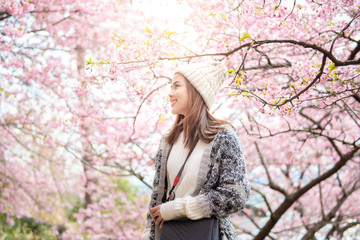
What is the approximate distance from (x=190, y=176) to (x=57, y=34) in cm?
538

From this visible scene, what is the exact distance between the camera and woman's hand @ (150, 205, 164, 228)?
167 centimetres

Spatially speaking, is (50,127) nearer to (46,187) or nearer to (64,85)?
(64,85)

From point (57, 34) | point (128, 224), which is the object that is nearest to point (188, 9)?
point (57, 34)

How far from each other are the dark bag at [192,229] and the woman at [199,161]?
27 mm

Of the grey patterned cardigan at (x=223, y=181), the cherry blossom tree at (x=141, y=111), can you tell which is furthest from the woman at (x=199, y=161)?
Answer: the cherry blossom tree at (x=141, y=111)

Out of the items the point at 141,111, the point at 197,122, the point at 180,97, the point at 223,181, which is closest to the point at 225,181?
the point at 223,181

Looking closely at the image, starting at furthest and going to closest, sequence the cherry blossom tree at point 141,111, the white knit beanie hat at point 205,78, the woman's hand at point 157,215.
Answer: the cherry blossom tree at point 141,111 → the white knit beanie hat at point 205,78 → the woman's hand at point 157,215

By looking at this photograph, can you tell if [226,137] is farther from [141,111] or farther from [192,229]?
[141,111]

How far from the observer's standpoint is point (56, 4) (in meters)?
5.75

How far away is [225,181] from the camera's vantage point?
5.05 ft

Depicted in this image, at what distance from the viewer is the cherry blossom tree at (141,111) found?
3.38 m

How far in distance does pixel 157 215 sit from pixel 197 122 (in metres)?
0.46

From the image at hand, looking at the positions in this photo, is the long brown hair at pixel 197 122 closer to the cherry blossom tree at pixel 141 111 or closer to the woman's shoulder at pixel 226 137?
the woman's shoulder at pixel 226 137

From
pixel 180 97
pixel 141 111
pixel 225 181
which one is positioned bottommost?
pixel 225 181
